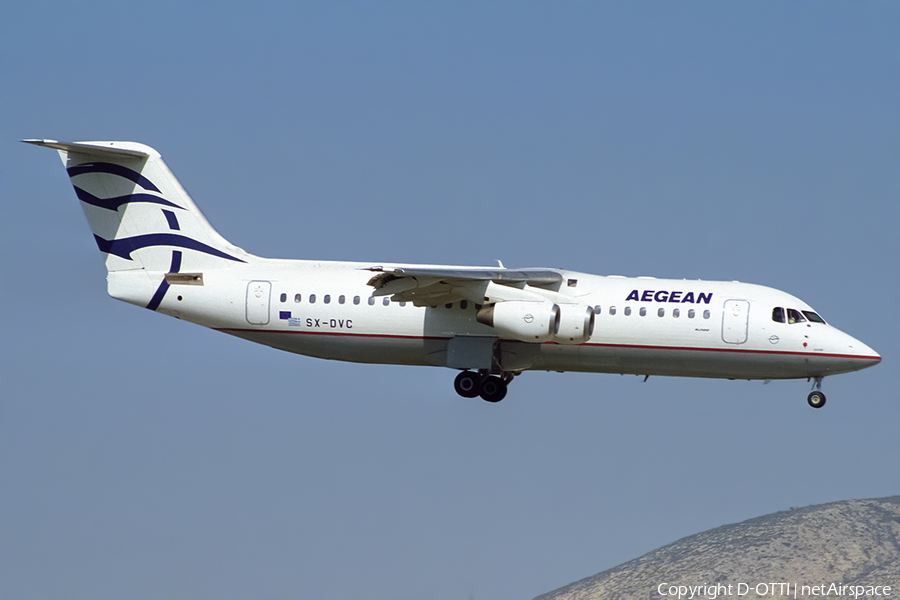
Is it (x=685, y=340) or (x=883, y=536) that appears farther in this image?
(x=883, y=536)

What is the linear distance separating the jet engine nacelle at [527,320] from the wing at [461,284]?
1.11ft

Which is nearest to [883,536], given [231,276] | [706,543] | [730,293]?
[706,543]

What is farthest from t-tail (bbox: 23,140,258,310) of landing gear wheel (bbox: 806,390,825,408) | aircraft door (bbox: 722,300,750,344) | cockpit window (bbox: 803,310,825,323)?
landing gear wheel (bbox: 806,390,825,408)

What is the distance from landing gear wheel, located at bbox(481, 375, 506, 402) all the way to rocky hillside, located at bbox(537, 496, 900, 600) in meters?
32.2

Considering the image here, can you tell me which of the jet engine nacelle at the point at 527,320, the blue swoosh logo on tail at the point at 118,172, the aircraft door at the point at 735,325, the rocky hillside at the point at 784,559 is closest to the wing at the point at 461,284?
the jet engine nacelle at the point at 527,320

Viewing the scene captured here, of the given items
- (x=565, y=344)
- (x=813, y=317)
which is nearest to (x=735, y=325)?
(x=813, y=317)

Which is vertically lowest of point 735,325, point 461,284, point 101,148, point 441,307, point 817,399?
point 817,399

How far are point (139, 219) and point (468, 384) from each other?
26.0 ft

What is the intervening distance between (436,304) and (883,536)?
40.0m

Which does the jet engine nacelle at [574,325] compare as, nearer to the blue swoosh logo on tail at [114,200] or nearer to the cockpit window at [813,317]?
the cockpit window at [813,317]

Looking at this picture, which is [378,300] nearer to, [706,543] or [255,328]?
[255,328]

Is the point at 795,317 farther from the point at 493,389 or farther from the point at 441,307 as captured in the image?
the point at 441,307

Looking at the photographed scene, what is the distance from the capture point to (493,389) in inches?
993

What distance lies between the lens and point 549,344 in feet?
79.0
